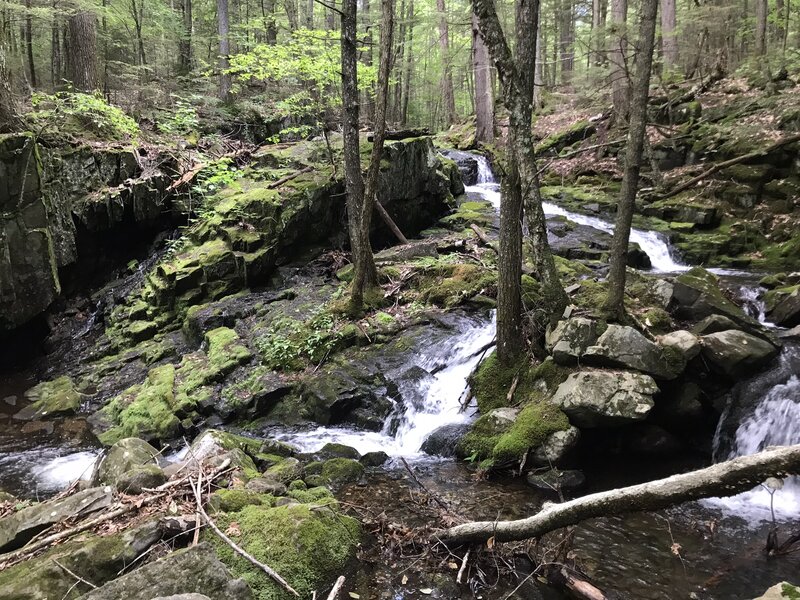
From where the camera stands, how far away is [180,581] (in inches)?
127

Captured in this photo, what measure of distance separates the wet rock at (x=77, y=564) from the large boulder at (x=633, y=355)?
5916 mm

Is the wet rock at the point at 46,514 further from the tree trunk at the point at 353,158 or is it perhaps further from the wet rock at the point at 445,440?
the tree trunk at the point at 353,158

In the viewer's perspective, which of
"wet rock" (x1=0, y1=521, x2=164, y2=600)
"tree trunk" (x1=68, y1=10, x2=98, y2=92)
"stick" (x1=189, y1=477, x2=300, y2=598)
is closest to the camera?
"wet rock" (x1=0, y1=521, x2=164, y2=600)

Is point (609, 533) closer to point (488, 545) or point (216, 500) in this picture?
point (488, 545)

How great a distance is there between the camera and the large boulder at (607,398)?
679 centimetres

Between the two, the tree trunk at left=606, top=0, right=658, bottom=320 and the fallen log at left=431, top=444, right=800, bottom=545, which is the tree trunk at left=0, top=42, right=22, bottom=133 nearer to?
the tree trunk at left=606, top=0, right=658, bottom=320

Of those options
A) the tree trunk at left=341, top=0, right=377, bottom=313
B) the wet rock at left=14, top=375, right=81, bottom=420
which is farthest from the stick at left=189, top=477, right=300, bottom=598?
the wet rock at left=14, top=375, right=81, bottom=420

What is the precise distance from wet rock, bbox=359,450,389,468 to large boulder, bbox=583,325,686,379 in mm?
3234

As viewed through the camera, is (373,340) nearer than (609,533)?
No

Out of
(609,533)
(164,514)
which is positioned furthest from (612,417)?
(164,514)

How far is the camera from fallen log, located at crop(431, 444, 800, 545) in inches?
110

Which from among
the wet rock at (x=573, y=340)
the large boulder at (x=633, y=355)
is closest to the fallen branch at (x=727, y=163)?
the large boulder at (x=633, y=355)

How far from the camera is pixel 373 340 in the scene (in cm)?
999

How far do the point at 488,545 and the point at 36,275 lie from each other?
35.8 feet
